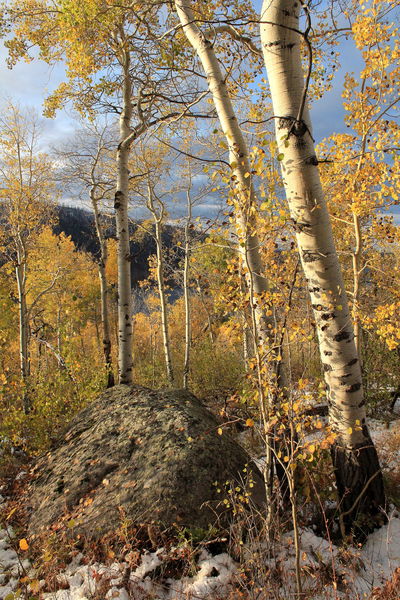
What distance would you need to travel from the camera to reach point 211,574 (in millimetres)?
2334

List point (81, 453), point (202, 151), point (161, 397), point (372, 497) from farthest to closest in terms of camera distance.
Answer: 1. point (202, 151)
2. point (161, 397)
3. point (81, 453)
4. point (372, 497)

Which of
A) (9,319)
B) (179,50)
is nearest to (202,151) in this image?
(179,50)

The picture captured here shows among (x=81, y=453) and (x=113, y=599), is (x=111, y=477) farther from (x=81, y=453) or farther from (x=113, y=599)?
(x=113, y=599)

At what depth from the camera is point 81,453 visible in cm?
371

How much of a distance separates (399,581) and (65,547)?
2512mm

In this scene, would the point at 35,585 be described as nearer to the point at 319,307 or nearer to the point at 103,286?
the point at 319,307

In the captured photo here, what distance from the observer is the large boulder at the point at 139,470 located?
9.16 ft

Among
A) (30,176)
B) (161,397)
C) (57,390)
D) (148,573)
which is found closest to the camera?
(148,573)

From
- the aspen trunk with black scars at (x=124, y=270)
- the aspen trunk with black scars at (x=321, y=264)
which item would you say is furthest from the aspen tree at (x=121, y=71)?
the aspen trunk with black scars at (x=321, y=264)

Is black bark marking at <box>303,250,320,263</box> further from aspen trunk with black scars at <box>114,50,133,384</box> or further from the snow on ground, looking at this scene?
aspen trunk with black scars at <box>114,50,133,384</box>

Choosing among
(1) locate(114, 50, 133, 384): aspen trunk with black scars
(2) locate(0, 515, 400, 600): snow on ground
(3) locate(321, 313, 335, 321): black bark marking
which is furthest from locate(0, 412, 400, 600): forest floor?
(1) locate(114, 50, 133, 384): aspen trunk with black scars

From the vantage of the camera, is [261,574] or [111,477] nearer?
[261,574]

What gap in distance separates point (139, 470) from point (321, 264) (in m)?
2.61

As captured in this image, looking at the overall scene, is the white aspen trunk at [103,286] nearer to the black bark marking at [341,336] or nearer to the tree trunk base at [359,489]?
the tree trunk base at [359,489]
